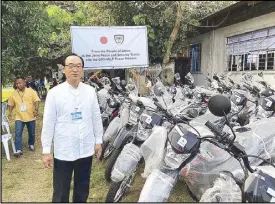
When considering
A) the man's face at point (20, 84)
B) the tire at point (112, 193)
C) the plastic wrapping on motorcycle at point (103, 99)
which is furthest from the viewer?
the man's face at point (20, 84)

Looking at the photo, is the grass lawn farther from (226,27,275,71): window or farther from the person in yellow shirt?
(226,27,275,71): window

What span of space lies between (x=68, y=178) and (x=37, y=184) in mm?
1651

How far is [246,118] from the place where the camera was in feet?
13.9

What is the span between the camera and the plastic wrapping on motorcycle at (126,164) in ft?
9.59

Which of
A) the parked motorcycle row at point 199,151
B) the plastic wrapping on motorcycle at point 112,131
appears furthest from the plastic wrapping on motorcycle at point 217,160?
the plastic wrapping on motorcycle at point 112,131

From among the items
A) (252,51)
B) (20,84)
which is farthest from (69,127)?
(252,51)

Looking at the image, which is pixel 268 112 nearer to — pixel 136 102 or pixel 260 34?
pixel 136 102

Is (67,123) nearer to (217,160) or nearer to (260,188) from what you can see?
(217,160)

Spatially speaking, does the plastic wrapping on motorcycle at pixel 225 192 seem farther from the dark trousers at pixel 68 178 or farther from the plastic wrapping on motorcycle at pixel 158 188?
the dark trousers at pixel 68 178

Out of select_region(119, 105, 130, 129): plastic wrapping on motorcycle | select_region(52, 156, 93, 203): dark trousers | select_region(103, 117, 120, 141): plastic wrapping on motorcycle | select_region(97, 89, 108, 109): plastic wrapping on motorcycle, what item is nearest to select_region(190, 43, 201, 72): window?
select_region(97, 89, 108, 109): plastic wrapping on motorcycle

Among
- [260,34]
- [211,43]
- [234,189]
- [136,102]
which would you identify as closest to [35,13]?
[136,102]

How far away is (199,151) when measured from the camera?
2314mm

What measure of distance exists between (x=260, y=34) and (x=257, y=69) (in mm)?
1046

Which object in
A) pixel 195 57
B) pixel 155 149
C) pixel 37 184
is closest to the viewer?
pixel 155 149
